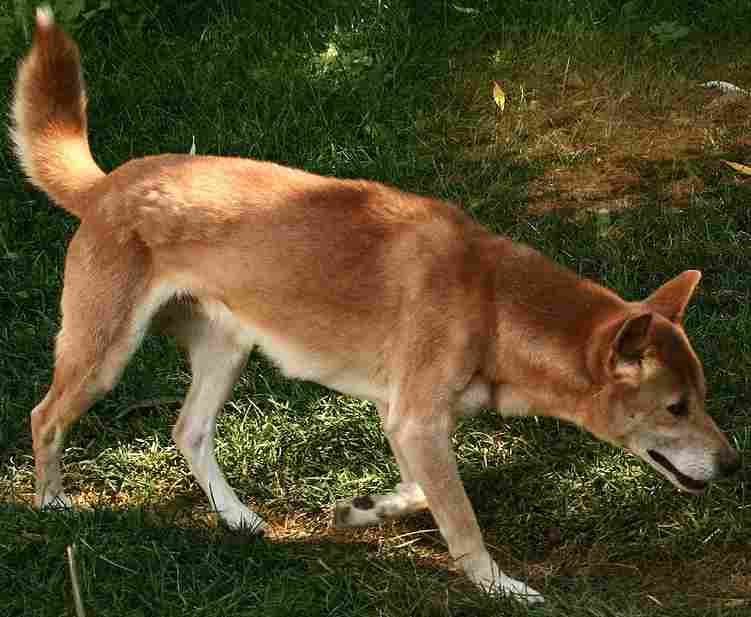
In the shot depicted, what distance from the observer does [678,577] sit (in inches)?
195

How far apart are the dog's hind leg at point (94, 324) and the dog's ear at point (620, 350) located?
1.61 m

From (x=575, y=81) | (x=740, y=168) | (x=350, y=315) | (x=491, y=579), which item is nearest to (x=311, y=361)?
(x=350, y=315)

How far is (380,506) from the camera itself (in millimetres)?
5164

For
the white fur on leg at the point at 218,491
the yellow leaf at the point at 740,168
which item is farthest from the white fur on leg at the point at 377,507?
the yellow leaf at the point at 740,168

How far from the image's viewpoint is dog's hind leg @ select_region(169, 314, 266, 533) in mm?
5402

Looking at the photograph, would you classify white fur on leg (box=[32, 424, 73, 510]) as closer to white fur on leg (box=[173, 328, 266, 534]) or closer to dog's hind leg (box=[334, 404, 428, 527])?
white fur on leg (box=[173, 328, 266, 534])

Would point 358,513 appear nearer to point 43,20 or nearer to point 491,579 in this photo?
point 491,579

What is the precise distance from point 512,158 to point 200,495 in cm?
290

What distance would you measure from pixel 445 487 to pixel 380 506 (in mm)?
507

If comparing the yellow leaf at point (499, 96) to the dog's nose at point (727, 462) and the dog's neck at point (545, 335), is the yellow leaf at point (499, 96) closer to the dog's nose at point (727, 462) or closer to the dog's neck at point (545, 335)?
Result: the dog's neck at point (545, 335)

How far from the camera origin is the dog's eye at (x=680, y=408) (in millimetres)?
4574

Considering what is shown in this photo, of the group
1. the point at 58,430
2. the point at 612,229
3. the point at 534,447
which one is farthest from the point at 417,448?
the point at 612,229

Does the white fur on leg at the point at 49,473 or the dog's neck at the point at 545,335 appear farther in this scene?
the white fur on leg at the point at 49,473

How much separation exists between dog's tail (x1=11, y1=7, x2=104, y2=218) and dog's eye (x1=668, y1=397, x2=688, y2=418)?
2335 millimetres
